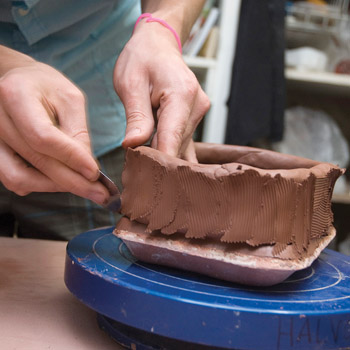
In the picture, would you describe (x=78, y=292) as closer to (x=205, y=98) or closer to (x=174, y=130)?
(x=174, y=130)

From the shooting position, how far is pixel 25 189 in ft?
2.28

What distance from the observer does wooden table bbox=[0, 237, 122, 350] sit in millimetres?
606

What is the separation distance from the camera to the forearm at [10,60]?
28.6 inches

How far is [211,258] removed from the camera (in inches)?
23.9

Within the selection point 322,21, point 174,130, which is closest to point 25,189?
point 174,130

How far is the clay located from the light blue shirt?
17.6 inches

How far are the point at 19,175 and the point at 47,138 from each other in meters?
0.10

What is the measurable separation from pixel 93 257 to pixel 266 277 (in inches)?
10.3

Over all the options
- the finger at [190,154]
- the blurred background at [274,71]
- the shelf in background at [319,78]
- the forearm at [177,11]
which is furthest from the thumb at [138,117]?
the shelf in background at [319,78]

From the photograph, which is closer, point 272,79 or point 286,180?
point 286,180

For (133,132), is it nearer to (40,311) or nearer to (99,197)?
(99,197)

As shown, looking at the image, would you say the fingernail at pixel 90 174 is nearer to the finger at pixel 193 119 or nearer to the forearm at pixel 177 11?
the finger at pixel 193 119

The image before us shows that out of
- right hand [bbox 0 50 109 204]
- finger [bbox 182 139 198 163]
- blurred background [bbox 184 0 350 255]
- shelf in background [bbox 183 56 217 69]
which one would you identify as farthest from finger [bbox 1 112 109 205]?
shelf in background [bbox 183 56 217 69]

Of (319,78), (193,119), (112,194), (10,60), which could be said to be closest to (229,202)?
(112,194)
